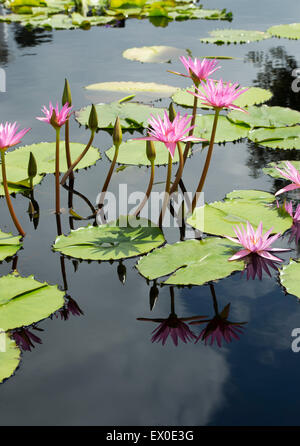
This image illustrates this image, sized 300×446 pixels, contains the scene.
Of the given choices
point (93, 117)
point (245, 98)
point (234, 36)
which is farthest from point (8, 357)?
point (234, 36)

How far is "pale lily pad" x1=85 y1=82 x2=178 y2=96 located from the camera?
435 centimetres

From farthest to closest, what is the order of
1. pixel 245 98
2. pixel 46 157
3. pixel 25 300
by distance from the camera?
pixel 245 98 → pixel 46 157 → pixel 25 300

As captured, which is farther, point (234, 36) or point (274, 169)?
point (234, 36)

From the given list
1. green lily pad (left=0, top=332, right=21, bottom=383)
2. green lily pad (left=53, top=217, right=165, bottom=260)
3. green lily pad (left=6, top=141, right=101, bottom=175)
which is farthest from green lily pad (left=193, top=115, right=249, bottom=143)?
green lily pad (left=0, top=332, right=21, bottom=383)

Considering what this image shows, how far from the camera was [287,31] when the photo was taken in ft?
20.1

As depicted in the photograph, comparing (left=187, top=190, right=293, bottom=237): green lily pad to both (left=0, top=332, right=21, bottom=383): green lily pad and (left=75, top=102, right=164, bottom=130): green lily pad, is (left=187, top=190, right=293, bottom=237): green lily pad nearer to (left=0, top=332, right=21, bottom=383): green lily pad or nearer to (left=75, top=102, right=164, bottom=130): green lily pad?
(left=0, top=332, right=21, bottom=383): green lily pad

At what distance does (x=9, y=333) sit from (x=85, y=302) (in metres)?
0.32

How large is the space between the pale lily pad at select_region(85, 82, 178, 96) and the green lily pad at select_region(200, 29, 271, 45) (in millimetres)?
1829

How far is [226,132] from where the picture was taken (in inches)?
139

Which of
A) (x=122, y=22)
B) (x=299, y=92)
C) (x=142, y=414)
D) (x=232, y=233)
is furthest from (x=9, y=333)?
(x=122, y=22)

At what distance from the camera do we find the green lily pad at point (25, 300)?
185cm

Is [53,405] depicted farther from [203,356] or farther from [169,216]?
[169,216]

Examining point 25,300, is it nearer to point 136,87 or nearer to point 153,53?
point 136,87

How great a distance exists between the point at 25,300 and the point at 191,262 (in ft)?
2.20
